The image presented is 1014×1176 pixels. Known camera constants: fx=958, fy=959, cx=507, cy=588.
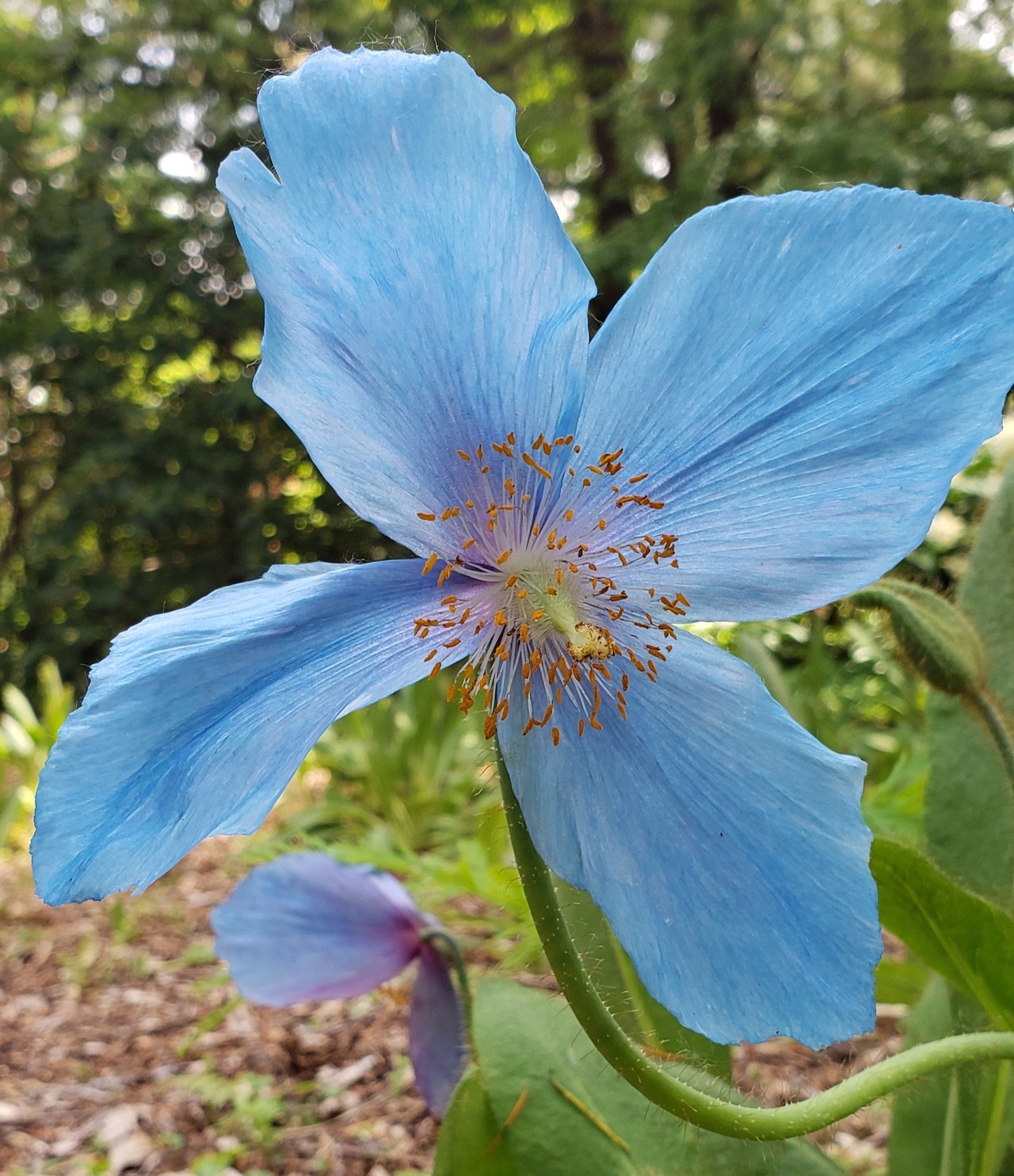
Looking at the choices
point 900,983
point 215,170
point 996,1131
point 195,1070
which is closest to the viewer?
point 996,1131

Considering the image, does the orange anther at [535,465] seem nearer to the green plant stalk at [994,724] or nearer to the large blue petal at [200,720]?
the large blue petal at [200,720]

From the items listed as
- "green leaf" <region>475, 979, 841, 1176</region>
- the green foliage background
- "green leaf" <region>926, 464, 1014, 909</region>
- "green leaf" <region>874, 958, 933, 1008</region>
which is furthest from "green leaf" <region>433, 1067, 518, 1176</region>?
the green foliage background

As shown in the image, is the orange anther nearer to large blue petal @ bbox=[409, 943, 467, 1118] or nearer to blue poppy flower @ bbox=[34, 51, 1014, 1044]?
blue poppy flower @ bbox=[34, 51, 1014, 1044]

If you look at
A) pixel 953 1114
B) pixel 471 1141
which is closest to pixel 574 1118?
pixel 471 1141

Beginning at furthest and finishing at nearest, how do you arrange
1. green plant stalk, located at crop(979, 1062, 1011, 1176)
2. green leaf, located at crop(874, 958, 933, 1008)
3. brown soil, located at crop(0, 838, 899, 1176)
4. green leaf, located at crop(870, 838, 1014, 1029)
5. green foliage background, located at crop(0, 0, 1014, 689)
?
green foliage background, located at crop(0, 0, 1014, 689)
brown soil, located at crop(0, 838, 899, 1176)
green leaf, located at crop(874, 958, 933, 1008)
green plant stalk, located at crop(979, 1062, 1011, 1176)
green leaf, located at crop(870, 838, 1014, 1029)

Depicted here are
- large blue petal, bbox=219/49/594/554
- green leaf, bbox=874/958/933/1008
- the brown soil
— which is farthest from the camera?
the brown soil

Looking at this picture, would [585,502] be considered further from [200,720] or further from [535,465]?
[200,720]

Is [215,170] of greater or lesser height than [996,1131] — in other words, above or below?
above

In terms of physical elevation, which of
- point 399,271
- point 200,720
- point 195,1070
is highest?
point 399,271
